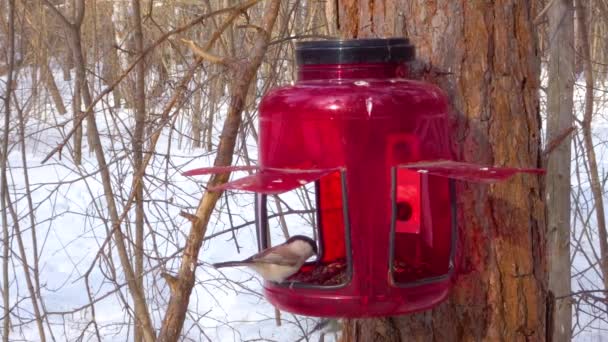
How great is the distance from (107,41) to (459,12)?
4.82 m

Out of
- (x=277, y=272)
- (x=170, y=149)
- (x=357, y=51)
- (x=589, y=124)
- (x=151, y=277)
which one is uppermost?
(x=357, y=51)

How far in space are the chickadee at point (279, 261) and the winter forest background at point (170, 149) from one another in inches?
22.4

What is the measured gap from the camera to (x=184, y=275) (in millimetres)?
3297

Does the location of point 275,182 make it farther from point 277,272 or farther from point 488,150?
point 488,150

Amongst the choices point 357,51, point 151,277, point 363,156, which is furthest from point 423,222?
point 151,277

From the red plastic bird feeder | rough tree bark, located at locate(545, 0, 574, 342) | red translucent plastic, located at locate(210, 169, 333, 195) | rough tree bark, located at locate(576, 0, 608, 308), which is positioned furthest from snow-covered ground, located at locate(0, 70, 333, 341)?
red translucent plastic, located at locate(210, 169, 333, 195)

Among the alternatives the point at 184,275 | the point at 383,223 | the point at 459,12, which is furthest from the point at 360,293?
the point at 184,275

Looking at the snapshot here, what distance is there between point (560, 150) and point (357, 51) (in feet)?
10.0

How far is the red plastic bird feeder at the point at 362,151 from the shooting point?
5.82 ft

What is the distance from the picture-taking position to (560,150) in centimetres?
463

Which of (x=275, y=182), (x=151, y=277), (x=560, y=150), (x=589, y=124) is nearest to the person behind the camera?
(x=275, y=182)

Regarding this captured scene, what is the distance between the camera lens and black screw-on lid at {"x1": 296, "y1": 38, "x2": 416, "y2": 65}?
72.8 inches

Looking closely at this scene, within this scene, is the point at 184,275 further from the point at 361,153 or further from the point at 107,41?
the point at 107,41

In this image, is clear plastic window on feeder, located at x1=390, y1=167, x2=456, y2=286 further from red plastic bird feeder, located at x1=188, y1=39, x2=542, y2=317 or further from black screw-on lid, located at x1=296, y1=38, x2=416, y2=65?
black screw-on lid, located at x1=296, y1=38, x2=416, y2=65
